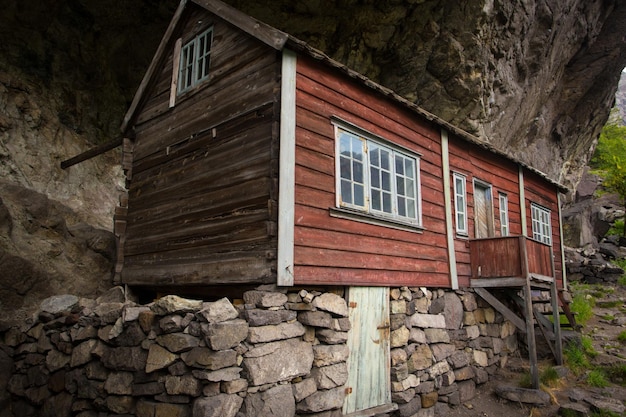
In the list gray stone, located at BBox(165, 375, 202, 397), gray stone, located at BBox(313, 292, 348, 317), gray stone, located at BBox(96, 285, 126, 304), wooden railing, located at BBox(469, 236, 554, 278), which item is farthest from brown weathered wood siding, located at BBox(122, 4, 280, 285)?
wooden railing, located at BBox(469, 236, 554, 278)

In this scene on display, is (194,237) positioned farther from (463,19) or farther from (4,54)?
(463,19)

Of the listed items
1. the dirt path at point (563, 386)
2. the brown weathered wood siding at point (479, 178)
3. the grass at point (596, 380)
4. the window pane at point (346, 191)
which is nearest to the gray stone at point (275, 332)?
the window pane at point (346, 191)

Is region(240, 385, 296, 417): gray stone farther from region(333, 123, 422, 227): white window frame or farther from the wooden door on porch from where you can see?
the wooden door on porch

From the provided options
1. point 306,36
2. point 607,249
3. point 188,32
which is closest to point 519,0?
point 306,36

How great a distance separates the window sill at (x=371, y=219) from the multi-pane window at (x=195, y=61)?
355cm

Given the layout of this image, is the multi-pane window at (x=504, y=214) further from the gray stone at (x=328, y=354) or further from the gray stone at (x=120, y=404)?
the gray stone at (x=120, y=404)

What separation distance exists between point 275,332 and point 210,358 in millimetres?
930

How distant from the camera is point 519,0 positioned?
12.7 meters

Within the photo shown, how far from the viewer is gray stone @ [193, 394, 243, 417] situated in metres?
4.68

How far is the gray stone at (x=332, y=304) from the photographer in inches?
237

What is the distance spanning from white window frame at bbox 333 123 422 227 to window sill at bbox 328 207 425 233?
0.13 ft

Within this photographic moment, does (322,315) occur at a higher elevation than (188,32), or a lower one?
lower

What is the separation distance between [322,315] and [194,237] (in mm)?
2602

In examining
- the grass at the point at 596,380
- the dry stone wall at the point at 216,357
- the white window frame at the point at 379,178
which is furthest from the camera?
the grass at the point at 596,380
